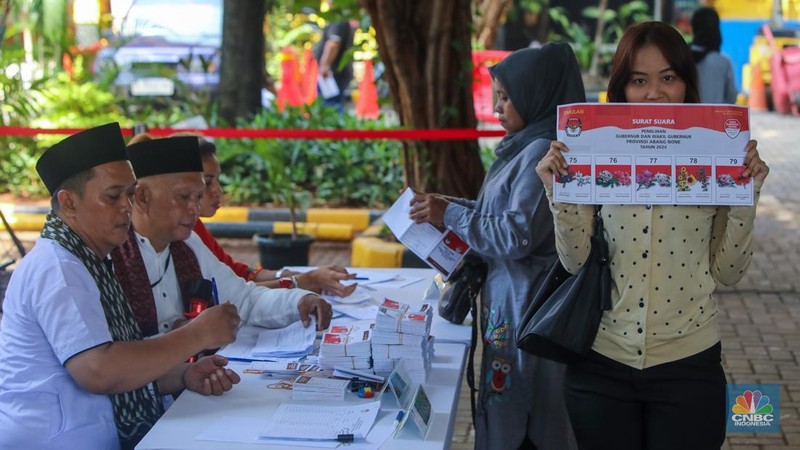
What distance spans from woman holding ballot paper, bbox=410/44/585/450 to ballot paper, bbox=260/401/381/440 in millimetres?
841

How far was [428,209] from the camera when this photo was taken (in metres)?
3.84

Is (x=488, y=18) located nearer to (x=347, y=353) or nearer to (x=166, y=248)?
(x=166, y=248)

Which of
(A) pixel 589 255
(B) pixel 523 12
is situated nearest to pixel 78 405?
A: (A) pixel 589 255

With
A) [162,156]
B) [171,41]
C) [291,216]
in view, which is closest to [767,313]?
[291,216]

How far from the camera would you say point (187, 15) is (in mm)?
15812

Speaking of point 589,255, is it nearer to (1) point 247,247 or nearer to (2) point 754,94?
(1) point 247,247

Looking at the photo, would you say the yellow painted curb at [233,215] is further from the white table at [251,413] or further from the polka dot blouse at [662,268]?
the polka dot blouse at [662,268]

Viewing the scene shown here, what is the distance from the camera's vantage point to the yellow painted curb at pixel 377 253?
7.61m

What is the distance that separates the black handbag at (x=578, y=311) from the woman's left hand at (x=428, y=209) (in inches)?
35.2

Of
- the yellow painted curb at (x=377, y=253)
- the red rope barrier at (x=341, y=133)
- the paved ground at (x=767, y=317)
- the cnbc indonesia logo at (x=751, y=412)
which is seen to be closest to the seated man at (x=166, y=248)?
the paved ground at (x=767, y=317)

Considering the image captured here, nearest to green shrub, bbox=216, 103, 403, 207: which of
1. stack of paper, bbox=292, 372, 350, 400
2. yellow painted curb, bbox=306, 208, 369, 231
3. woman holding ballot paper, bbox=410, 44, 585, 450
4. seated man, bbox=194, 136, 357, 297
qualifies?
yellow painted curb, bbox=306, 208, 369, 231

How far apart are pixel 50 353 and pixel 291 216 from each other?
18.5 feet

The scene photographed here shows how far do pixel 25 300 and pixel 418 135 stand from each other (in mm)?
4531

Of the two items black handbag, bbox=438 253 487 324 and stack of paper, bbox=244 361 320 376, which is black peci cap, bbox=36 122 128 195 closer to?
stack of paper, bbox=244 361 320 376
